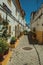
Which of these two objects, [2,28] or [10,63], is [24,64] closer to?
[10,63]

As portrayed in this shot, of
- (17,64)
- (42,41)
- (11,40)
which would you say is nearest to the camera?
(17,64)

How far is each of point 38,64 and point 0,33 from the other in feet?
11.1

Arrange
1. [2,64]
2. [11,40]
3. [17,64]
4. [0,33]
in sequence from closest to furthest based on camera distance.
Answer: [2,64] → [17,64] → [0,33] → [11,40]

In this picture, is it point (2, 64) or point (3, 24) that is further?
point (3, 24)

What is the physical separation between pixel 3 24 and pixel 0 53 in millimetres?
3105

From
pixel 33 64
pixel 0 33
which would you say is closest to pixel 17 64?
pixel 33 64

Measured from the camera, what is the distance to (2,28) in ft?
29.1

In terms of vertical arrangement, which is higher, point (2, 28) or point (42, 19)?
point (42, 19)

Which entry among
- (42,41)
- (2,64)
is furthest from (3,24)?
(42,41)

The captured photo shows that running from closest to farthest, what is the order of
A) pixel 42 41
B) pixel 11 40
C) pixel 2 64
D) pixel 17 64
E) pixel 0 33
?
pixel 2 64
pixel 17 64
pixel 0 33
pixel 11 40
pixel 42 41

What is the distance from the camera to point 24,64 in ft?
23.3

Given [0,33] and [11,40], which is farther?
[11,40]

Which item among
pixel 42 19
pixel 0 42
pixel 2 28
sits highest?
pixel 42 19

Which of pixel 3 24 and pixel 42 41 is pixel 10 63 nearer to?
pixel 3 24
